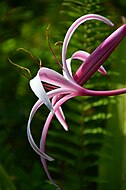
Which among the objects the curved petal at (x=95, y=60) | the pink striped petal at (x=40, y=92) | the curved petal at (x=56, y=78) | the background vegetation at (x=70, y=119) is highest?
the pink striped petal at (x=40, y=92)

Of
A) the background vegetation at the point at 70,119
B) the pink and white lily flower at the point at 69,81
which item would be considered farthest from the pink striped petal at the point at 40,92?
the background vegetation at the point at 70,119

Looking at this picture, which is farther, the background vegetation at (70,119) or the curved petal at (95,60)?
the background vegetation at (70,119)

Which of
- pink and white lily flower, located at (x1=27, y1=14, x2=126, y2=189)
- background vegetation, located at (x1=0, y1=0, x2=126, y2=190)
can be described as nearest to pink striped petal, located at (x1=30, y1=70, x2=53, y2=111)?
pink and white lily flower, located at (x1=27, y1=14, x2=126, y2=189)

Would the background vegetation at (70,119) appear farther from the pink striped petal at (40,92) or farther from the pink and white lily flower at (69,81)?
the pink striped petal at (40,92)

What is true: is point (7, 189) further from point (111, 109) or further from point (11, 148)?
point (11, 148)

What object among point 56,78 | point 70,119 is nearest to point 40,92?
point 56,78

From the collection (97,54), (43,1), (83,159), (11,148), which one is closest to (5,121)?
(11,148)

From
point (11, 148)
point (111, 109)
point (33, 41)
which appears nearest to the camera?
point (111, 109)

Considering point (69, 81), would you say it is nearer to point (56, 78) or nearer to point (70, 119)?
point (56, 78)

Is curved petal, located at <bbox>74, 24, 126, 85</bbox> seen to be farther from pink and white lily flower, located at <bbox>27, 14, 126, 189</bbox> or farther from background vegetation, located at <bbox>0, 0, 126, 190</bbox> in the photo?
background vegetation, located at <bbox>0, 0, 126, 190</bbox>
